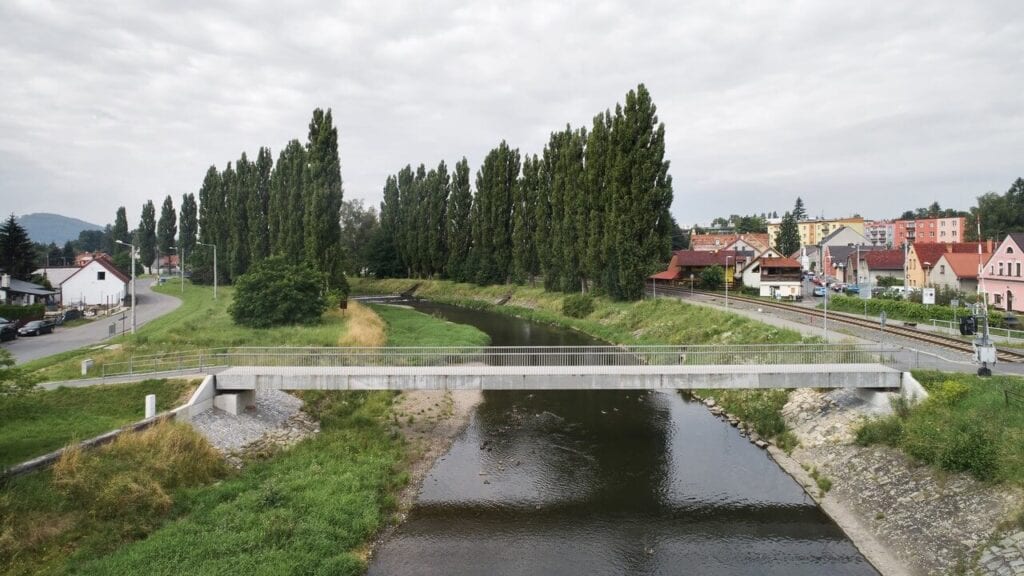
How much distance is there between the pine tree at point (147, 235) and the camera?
359 ft

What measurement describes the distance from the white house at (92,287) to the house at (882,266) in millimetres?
86513

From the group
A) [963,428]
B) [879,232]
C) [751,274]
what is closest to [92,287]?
[751,274]

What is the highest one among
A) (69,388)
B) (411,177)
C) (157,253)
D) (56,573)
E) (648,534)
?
(411,177)

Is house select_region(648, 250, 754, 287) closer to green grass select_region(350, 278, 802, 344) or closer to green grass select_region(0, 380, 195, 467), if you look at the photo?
green grass select_region(350, 278, 802, 344)

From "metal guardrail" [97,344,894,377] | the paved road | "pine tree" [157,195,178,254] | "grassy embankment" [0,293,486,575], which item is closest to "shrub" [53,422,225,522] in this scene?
"grassy embankment" [0,293,486,575]

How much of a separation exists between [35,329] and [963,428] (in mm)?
51130

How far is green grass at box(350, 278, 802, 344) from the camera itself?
128ft

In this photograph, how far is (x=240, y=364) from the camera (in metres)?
27.4

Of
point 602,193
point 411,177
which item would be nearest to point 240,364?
point 602,193

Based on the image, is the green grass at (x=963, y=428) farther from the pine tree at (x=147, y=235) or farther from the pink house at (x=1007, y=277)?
the pine tree at (x=147, y=235)

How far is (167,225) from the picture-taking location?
107875 mm

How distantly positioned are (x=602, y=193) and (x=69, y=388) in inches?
1854

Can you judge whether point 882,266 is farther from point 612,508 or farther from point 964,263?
point 612,508

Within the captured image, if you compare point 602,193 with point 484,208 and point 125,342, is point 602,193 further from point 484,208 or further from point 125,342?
point 125,342
